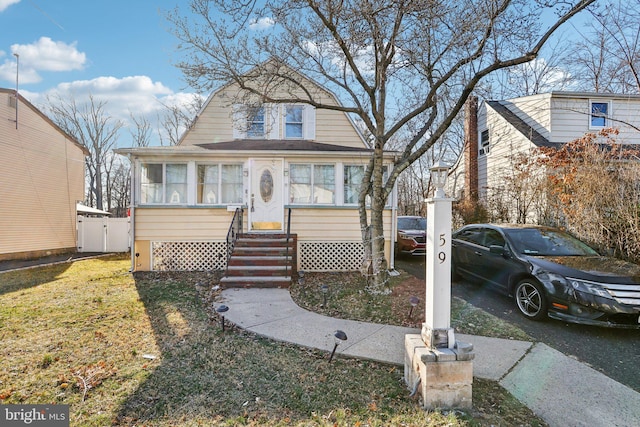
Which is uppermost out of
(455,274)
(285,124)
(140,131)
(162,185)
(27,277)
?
(140,131)

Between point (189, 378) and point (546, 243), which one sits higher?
point (546, 243)

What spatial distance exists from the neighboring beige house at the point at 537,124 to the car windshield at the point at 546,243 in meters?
5.99

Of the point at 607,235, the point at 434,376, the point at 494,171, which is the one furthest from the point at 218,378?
the point at 494,171

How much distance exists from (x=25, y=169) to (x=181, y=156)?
324 inches

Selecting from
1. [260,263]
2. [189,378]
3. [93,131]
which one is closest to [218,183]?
[260,263]

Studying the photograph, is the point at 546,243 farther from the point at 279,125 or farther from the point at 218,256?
the point at 279,125

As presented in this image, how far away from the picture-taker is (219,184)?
870 centimetres

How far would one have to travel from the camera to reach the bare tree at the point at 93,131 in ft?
81.0

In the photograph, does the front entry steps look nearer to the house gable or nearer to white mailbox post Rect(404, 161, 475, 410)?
the house gable

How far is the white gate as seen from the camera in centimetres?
1439

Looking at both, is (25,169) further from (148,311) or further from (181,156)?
(148,311)

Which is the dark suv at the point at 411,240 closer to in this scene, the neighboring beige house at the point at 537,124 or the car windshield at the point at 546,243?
the neighboring beige house at the point at 537,124

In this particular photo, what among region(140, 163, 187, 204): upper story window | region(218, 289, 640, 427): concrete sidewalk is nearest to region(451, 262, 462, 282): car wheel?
region(218, 289, 640, 427): concrete sidewalk

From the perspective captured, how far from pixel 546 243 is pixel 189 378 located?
5.97 metres
